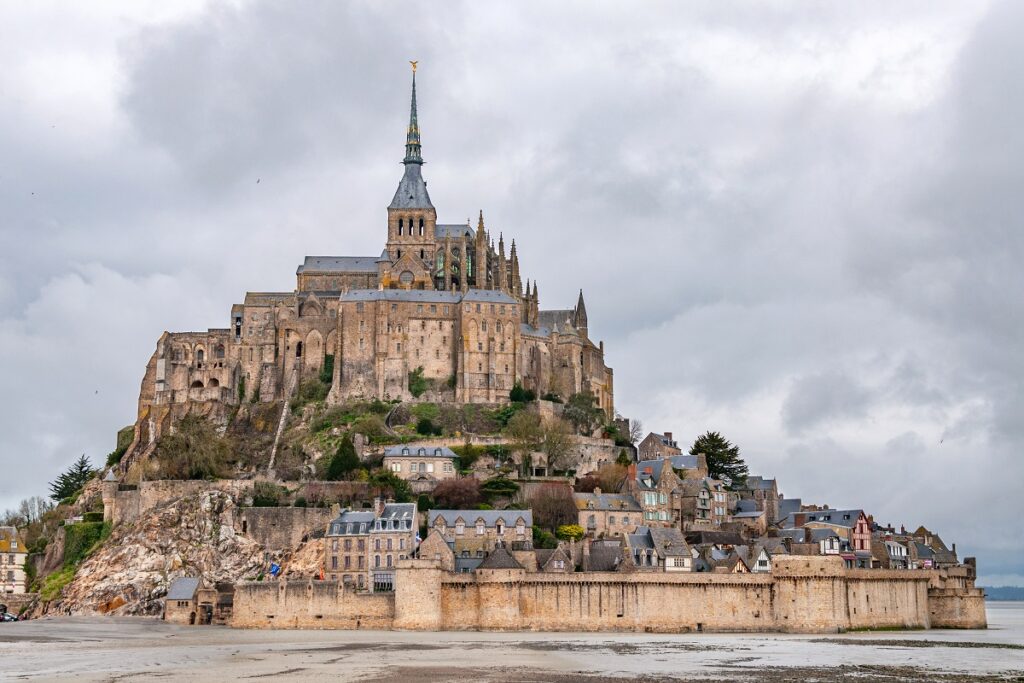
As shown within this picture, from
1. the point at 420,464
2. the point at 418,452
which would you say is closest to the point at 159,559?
the point at 420,464

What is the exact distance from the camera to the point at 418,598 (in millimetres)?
64938

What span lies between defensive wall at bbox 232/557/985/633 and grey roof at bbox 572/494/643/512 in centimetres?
1101

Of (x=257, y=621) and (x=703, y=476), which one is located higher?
(x=703, y=476)

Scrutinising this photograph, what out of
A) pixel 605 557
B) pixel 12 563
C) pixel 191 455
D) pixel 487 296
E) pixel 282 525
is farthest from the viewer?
pixel 487 296

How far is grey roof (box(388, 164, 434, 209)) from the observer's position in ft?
348

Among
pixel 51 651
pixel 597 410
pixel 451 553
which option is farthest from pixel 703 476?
pixel 51 651

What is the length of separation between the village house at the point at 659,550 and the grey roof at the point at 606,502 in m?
5.06

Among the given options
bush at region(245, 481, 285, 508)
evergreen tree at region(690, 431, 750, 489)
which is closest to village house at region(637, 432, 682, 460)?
evergreen tree at region(690, 431, 750, 489)

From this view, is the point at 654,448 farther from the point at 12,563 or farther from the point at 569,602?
the point at 12,563

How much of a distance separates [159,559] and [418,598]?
16770 millimetres

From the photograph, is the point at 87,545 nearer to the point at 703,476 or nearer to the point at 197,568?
the point at 197,568

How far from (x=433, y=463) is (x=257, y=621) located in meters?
19.2

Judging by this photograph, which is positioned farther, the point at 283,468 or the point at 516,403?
the point at 516,403

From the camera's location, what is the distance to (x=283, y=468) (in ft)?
285
